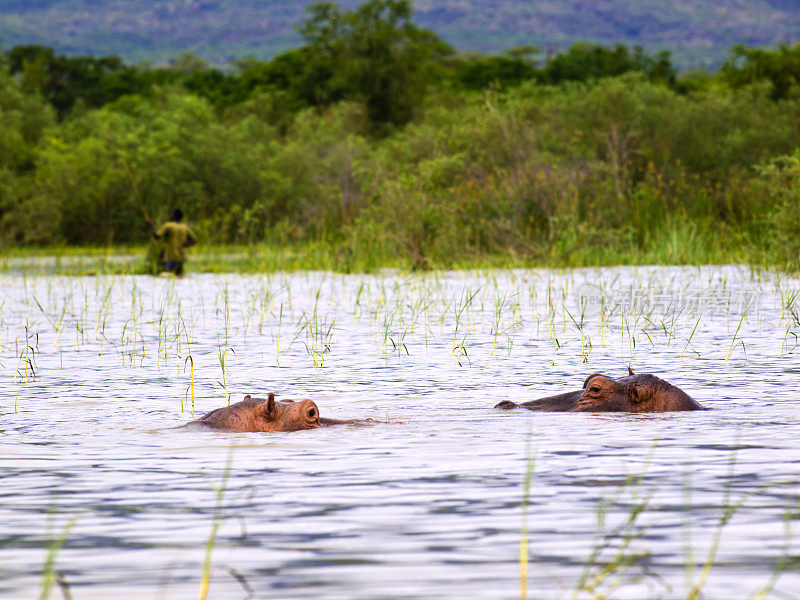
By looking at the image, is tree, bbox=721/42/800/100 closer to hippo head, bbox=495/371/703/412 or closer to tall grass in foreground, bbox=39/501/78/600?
hippo head, bbox=495/371/703/412

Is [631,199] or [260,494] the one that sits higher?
[631,199]

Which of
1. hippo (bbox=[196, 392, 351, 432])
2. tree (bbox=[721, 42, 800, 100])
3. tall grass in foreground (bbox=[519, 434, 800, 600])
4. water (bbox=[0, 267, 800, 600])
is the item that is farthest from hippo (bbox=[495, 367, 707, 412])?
tree (bbox=[721, 42, 800, 100])

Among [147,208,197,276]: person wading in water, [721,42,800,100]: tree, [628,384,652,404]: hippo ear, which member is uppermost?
[721,42,800,100]: tree

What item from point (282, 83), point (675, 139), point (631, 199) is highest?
point (282, 83)

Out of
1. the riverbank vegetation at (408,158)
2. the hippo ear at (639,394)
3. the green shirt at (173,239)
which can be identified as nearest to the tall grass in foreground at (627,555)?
the hippo ear at (639,394)

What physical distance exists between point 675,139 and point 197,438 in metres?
26.5

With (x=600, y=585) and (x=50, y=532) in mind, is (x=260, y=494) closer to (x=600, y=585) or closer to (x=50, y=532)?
(x=50, y=532)

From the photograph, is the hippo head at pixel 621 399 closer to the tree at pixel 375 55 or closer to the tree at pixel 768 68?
the tree at pixel 768 68

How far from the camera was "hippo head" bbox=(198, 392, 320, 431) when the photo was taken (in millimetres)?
6031

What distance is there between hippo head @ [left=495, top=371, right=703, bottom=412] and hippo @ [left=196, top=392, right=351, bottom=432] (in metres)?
1.10

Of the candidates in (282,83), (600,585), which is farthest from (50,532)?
(282,83)

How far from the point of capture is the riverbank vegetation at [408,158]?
20109 millimetres

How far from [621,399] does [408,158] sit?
2448cm

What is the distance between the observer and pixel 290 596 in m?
3.20
